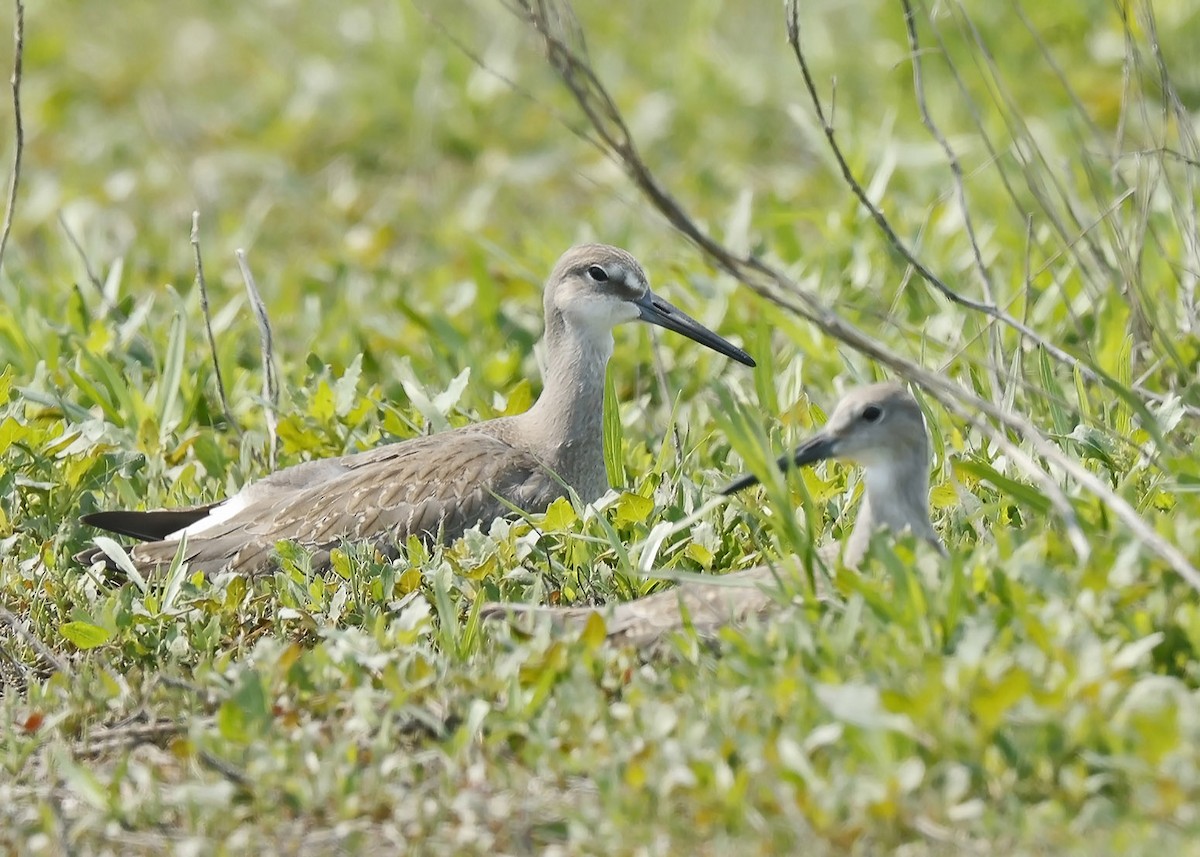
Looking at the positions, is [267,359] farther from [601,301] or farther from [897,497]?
[897,497]

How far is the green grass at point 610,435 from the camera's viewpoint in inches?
137

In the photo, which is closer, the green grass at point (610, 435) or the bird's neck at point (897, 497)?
the green grass at point (610, 435)

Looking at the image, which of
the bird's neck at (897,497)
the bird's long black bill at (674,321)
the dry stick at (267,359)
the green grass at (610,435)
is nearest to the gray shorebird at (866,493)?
the bird's neck at (897,497)

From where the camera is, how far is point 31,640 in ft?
14.3

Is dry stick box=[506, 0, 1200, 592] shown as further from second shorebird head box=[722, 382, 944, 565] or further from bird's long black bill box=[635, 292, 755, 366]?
bird's long black bill box=[635, 292, 755, 366]

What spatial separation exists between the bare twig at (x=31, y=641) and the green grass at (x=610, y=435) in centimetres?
4

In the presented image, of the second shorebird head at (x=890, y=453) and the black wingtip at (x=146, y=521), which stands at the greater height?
the black wingtip at (x=146, y=521)

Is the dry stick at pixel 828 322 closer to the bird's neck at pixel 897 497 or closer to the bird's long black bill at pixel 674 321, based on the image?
the bird's neck at pixel 897 497

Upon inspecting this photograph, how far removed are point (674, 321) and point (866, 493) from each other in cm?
164

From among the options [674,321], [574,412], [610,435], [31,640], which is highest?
[674,321]

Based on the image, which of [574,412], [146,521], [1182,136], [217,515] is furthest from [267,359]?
[1182,136]

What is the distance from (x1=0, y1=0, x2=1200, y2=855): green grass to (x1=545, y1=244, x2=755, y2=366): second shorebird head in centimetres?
21

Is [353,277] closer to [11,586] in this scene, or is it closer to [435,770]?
[11,586]

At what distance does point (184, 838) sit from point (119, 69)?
7.93m
